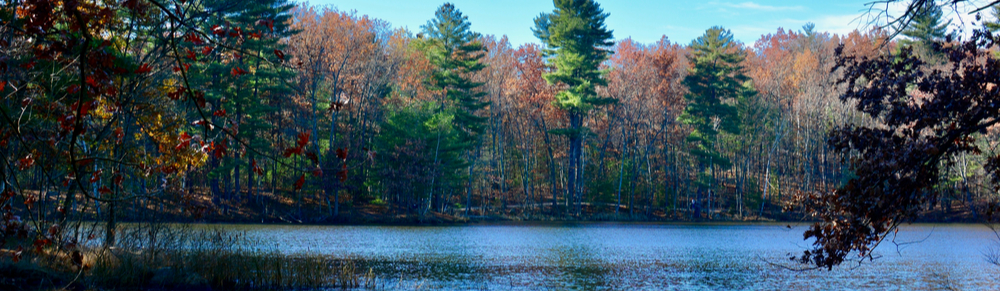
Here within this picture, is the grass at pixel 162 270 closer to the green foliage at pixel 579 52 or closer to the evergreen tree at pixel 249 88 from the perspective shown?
the evergreen tree at pixel 249 88

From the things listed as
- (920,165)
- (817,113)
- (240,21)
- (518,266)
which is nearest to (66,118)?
(920,165)

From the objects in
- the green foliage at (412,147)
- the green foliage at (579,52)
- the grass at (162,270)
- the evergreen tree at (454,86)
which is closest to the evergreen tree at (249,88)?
the green foliage at (412,147)

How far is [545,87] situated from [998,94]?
43.1 m

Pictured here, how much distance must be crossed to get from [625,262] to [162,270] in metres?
12.0

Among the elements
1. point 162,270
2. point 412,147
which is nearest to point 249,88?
point 412,147

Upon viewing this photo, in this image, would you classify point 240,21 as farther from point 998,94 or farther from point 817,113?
point 817,113

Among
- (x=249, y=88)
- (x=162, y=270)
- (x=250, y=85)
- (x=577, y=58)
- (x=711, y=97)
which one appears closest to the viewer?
(x=162, y=270)

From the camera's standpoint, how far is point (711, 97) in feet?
163

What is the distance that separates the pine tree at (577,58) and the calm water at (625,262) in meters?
15.8

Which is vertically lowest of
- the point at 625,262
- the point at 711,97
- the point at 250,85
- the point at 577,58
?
the point at 625,262

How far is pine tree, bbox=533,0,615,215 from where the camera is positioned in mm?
46219

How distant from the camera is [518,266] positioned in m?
18.5

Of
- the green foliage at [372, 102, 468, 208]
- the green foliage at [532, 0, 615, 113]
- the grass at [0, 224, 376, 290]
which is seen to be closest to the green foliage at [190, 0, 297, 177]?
the green foliage at [372, 102, 468, 208]

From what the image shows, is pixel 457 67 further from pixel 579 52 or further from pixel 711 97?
pixel 711 97
